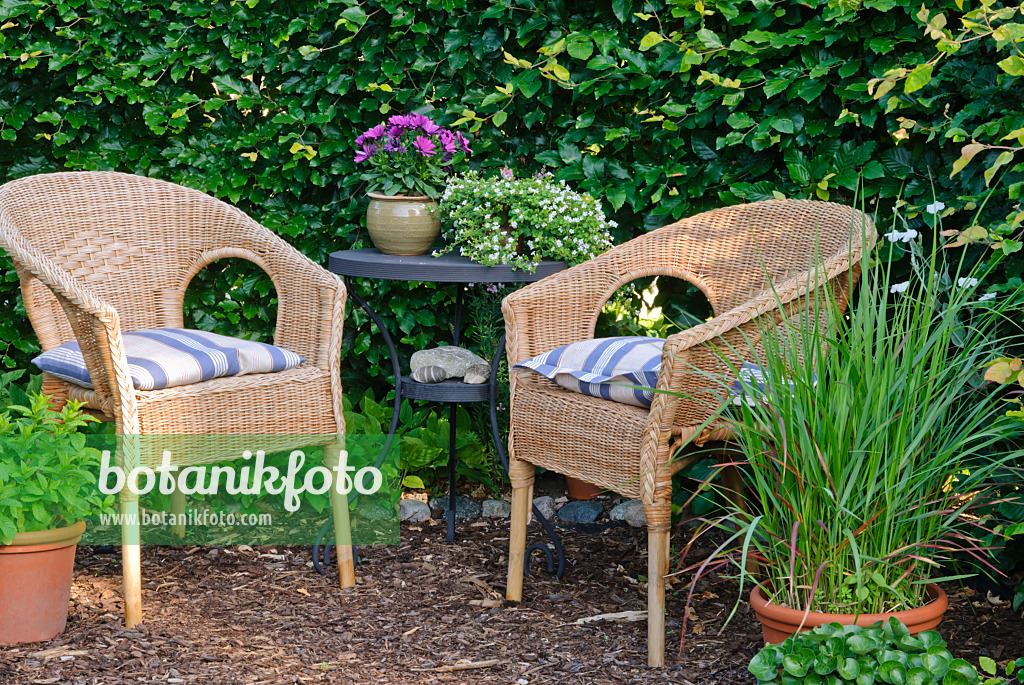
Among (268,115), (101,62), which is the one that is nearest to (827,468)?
(268,115)

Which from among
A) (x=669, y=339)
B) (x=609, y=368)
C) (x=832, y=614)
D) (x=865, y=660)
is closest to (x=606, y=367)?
(x=609, y=368)

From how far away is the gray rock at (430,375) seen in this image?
265cm

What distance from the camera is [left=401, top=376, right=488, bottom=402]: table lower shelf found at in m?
2.56

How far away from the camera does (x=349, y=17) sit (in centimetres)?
299

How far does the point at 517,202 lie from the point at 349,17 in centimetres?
94

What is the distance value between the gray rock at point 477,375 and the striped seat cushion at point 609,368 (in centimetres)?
36

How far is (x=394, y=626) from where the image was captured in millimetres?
2242

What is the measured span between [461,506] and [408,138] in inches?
45.2

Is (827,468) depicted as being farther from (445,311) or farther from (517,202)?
(445,311)

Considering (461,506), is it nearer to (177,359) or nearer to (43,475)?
(177,359)

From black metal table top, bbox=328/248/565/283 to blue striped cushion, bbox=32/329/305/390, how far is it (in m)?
0.28

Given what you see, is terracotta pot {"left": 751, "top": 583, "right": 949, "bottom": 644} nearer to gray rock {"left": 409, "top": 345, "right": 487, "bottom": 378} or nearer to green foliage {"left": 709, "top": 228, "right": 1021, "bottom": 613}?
green foliage {"left": 709, "top": 228, "right": 1021, "bottom": 613}

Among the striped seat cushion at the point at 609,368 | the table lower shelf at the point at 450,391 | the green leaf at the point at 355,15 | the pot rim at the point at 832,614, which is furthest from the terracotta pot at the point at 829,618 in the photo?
the green leaf at the point at 355,15

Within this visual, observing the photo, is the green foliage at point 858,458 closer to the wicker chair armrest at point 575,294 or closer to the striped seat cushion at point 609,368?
the striped seat cushion at point 609,368
